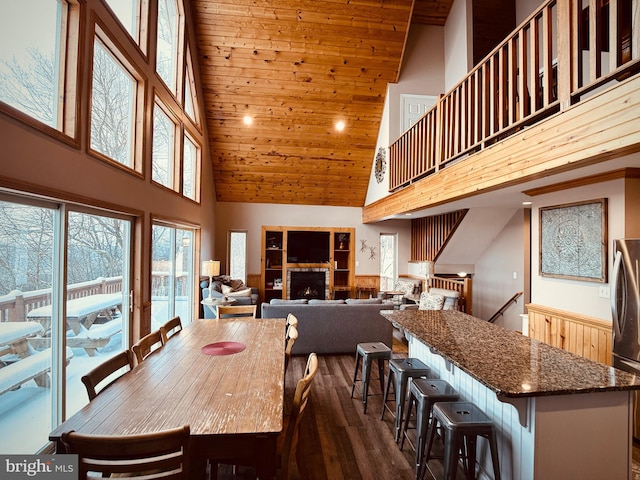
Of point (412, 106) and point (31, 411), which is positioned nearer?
point (31, 411)

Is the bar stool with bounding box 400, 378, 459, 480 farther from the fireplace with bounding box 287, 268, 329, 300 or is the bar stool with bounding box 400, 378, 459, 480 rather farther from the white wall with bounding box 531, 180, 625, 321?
the fireplace with bounding box 287, 268, 329, 300

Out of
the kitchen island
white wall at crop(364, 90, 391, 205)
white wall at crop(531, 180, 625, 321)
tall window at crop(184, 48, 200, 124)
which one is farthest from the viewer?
white wall at crop(364, 90, 391, 205)

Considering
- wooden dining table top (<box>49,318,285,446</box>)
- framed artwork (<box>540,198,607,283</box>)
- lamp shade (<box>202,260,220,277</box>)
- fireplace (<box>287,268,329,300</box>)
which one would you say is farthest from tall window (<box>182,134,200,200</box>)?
framed artwork (<box>540,198,607,283</box>)

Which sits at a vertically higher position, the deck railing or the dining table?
the deck railing

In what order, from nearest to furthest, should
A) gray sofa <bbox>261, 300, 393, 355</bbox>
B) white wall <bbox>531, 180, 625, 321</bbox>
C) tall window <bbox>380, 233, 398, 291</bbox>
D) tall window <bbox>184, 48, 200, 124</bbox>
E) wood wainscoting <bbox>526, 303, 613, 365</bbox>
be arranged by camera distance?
white wall <bbox>531, 180, 625, 321</bbox>, wood wainscoting <bbox>526, 303, 613, 365</bbox>, gray sofa <bbox>261, 300, 393, 355</bbox>, tall window <bbox>184, 48, 200, 124</bbox>, tall window <bbox>380, 233, 398, 291</bbox>

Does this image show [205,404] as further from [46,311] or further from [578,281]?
[578,281]

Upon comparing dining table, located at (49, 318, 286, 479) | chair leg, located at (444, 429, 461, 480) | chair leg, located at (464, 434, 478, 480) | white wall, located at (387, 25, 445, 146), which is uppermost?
white wall, located at (387, 25, 445, 146)

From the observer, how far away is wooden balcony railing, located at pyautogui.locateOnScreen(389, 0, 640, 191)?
1810 mm

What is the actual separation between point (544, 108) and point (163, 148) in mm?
4584

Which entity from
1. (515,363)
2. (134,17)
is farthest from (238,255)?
(515,363)

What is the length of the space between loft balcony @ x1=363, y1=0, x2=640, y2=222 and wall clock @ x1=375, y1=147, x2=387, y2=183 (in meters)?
2.05

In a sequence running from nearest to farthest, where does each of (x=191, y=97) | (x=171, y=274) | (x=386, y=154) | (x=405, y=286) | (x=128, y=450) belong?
1. (x=128, y=450)
2. (x=171, y=274)
3. (x=191, y=97)
4. (x=386, y=154)
5. (x=405, y=286)

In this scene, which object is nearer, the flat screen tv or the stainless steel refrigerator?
the stainless steel refrigerator

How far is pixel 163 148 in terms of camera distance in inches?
179
